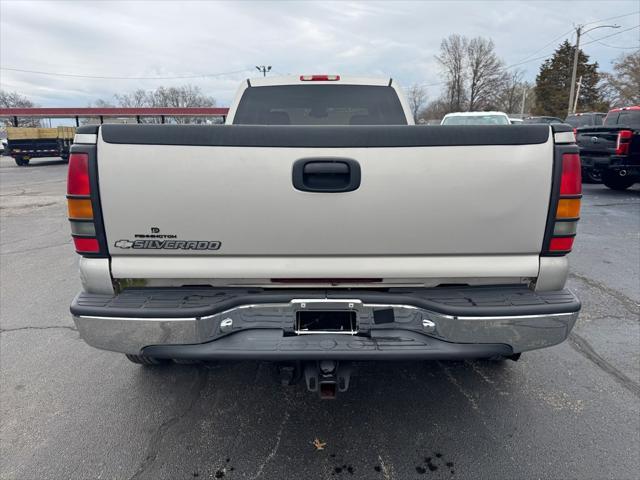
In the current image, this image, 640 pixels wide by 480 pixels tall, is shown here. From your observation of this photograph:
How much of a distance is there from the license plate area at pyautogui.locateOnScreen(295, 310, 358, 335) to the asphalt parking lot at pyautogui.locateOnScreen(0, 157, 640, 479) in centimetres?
81

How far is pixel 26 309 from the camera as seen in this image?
4285 millimetres

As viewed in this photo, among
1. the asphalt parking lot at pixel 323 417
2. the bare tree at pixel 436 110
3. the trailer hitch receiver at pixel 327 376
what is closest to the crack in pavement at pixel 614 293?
the asphalt parking lot at pixel 323 417

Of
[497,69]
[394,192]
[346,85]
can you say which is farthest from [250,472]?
[497,69]

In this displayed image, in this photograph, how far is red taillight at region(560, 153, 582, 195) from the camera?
196cm

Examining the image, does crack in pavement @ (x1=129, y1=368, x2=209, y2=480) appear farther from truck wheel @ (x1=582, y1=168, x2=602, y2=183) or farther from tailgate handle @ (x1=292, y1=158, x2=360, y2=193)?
truck wheel @ (x1=582, y1=168, x2=602, y2=183)

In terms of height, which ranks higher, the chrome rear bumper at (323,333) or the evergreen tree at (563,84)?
the evergreen tree at (563,84)

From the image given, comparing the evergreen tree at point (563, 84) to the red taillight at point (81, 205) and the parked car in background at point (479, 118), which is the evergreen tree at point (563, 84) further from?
the red taillight at point (81, 205)

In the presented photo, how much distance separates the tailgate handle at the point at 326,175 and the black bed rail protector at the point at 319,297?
0.56 metres

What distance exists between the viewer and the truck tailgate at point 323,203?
1.93 metres

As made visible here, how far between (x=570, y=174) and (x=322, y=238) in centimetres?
128

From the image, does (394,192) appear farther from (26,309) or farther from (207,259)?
(26,309)

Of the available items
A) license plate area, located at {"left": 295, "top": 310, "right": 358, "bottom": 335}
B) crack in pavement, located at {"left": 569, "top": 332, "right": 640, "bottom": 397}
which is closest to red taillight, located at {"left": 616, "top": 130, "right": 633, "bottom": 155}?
crack in pavement, located at {"left": 569, "top": 332, "right": 640, "bottom": 397}

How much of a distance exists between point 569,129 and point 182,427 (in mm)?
2811

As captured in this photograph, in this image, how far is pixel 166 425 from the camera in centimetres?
254
